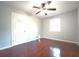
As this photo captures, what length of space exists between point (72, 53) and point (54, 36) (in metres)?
0.43

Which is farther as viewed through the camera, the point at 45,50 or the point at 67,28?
the point at 45,50

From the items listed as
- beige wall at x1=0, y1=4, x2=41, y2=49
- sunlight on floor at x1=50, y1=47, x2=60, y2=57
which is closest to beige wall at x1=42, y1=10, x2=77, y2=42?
sunlight on floor at x1=50, y1=47, x2=60, y2=57

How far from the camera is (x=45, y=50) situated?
151 cm

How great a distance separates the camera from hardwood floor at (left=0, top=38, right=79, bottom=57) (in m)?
1.39

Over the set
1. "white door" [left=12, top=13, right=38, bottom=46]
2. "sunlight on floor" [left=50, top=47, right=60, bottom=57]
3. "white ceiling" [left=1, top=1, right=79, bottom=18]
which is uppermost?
"white ceiling" [left=1, top=1, right=79, bottom=18]

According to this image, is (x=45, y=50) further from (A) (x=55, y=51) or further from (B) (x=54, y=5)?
(B) (x=54, y=5)

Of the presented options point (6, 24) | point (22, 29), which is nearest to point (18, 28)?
point (22, 29)

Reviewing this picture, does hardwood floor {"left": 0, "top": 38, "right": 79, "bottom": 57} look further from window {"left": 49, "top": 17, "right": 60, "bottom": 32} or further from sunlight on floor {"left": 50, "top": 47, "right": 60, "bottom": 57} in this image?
window {"left": 49, "top": 17, "right": 60, "bottom": 32}

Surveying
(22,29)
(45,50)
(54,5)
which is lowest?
(45,50)

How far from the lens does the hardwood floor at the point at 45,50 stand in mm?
1386

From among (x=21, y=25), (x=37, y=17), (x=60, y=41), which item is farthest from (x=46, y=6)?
(x=60, y=41)

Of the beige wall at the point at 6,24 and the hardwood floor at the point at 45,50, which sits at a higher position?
the beige wall at the point at 6,24

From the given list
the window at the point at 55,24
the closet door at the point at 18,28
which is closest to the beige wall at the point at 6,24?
the closet door at the point at 18,28

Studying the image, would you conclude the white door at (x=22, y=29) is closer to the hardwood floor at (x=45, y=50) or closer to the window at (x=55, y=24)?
the hardwood floor at (x=45, y=50)
